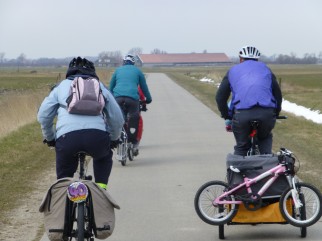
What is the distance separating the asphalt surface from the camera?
23.6 ft

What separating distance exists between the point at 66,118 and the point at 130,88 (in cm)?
646

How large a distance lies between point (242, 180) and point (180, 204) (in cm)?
194

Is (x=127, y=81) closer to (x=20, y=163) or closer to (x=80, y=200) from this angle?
(x=20, y=163)

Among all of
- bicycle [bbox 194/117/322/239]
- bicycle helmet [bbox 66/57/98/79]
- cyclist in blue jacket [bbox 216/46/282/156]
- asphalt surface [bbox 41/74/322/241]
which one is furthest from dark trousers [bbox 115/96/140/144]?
bicycle helmet [bbox 66/57/98/79]

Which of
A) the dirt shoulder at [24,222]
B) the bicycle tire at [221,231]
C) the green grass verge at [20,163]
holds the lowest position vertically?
the green grass verge at [20,163]

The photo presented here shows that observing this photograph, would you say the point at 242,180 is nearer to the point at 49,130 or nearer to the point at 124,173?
the point at 49,130

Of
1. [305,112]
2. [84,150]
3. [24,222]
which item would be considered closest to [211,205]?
[84,150]

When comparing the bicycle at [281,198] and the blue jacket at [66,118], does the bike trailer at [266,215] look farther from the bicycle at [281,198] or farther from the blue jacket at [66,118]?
the blue jacket at [66,118]

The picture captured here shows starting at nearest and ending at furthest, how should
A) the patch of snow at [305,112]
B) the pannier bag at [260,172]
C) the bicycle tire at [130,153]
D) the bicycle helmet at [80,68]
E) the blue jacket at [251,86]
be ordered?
the bicycle helmet at [80,68] → the pannier bag at [260,172] → the blue jacket at [251,86] → the bicycle tire at [130,153] → the patch of snow at [305,112]

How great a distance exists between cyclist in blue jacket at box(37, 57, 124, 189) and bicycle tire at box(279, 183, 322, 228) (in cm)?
182

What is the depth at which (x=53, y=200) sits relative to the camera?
5.66 meters

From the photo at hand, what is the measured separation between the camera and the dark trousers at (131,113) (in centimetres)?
1226

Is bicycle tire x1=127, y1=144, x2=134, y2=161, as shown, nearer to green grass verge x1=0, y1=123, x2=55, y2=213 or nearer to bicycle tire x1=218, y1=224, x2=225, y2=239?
green grass verge x1=0, y1=123, x2=55, y2=213

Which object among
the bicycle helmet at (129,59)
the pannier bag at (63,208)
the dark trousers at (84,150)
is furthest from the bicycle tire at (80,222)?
the bicycle helmet at (129,59)
